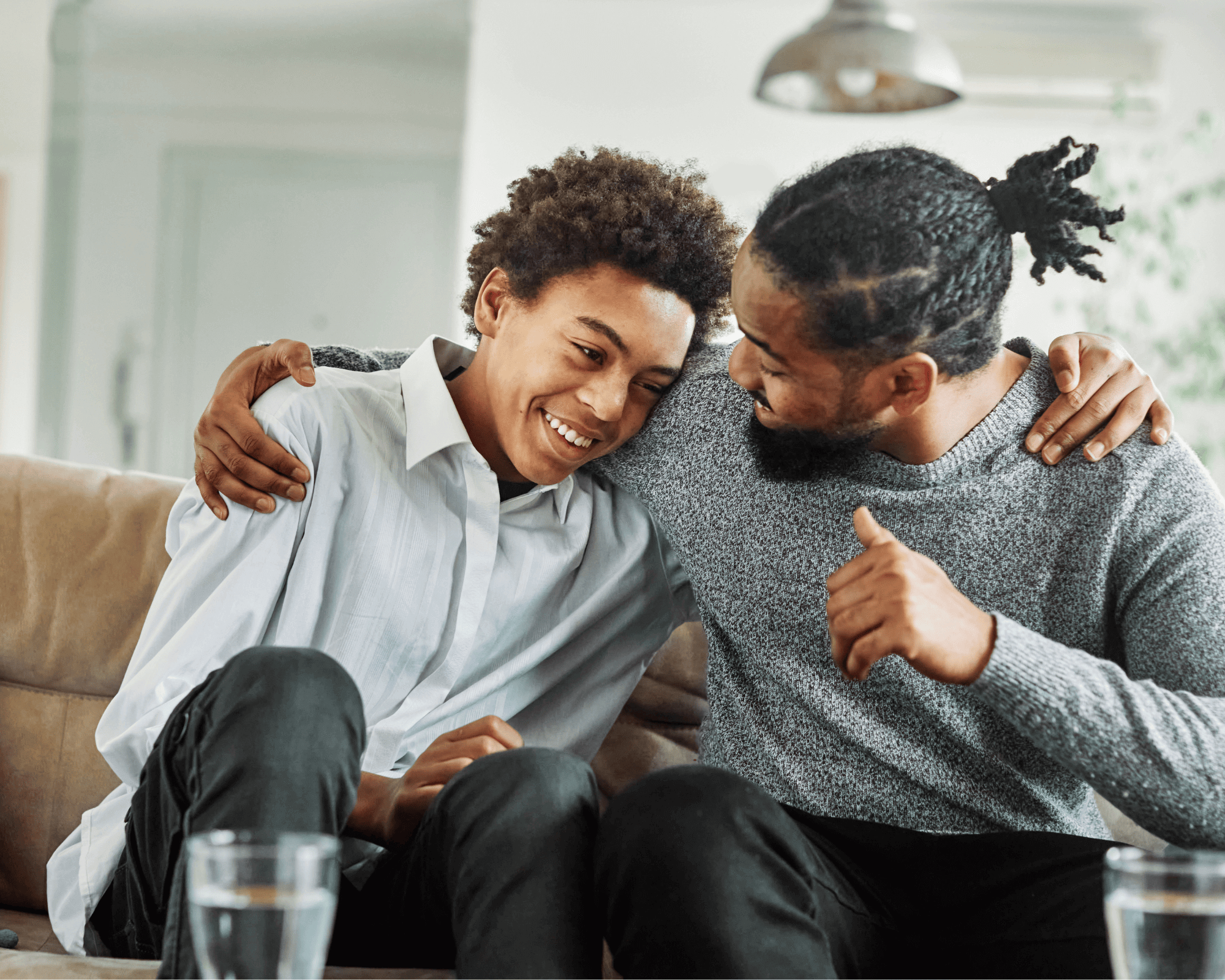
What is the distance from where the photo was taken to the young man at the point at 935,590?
3.03 ft

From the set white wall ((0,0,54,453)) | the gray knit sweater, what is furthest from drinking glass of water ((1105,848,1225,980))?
white wall ((0,0,54,453))

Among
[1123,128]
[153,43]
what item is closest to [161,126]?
[153,43]

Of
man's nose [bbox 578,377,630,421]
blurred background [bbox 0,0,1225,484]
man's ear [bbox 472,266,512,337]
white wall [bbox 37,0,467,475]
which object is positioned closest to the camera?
man's nose [bbox 578,377,630,421]

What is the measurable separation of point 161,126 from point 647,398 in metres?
3.72

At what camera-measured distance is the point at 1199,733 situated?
0.93m

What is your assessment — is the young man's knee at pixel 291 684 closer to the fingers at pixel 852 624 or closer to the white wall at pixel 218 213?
the fingers at pixel 852 624

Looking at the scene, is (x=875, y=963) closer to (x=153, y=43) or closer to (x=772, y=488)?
(x=772, y=488)

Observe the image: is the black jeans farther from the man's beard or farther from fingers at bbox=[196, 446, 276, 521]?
fingers at bbox=[196, 446, 276, 521]

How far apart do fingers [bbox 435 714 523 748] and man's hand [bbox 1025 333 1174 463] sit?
570mm

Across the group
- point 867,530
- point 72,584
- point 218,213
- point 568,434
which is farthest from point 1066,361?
point 218,213

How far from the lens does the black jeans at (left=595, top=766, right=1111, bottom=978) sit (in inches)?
31.5

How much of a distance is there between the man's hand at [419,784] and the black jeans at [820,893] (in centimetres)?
18

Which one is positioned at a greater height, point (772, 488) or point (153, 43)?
point (153, 43)

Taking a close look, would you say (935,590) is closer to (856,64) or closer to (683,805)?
(683,805)
